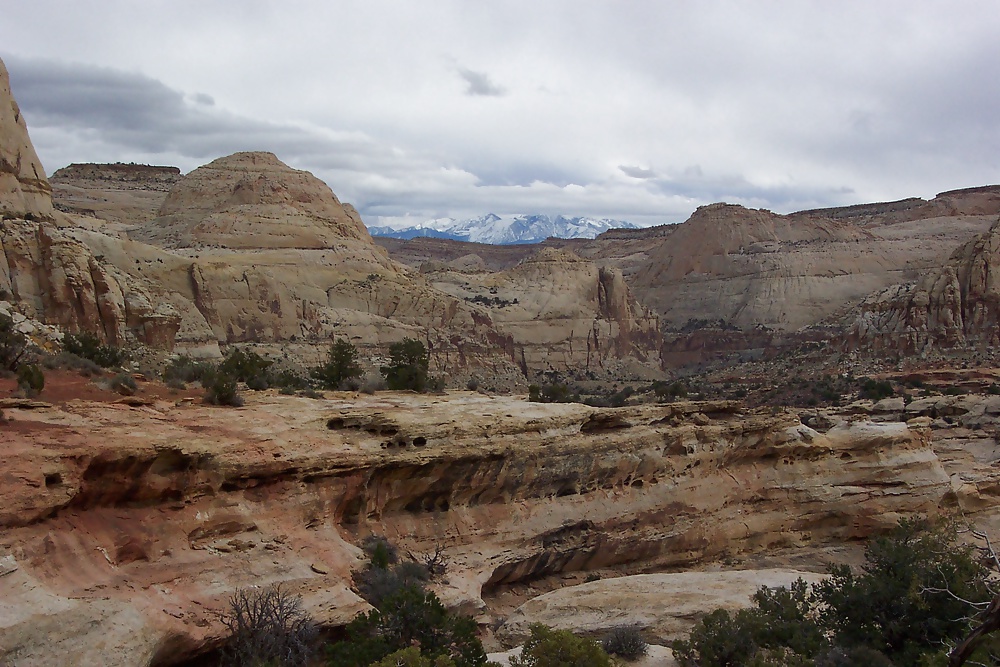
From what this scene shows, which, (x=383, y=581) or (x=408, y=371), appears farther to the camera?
(x=408, y=371)

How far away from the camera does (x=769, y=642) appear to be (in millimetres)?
11961

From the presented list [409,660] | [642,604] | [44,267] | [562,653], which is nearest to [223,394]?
[409,660]

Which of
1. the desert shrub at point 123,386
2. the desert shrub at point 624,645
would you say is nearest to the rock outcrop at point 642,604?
the desert shrub at point 624,645

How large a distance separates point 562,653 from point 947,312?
52.8 m

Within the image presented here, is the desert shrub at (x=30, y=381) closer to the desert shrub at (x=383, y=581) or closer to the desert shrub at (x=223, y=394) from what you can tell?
the desert shrub at (x=223, y=394)

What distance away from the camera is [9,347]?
1502 centimetres

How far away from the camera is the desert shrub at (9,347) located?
1452cm

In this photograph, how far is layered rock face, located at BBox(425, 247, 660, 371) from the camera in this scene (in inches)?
2367

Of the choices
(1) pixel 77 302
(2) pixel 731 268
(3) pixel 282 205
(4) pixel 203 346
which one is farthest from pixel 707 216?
(1) pixel 77 302

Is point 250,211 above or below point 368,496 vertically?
above

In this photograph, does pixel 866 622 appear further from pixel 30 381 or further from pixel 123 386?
pixel 30 381

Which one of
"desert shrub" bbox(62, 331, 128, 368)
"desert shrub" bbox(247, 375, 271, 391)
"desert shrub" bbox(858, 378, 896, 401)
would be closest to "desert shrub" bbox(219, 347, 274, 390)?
"desert shrub" bbox(247, 375, 271, 391)

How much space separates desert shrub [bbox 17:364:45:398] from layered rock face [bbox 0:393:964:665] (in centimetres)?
67

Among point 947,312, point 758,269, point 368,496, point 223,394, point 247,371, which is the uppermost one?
point 758,269
